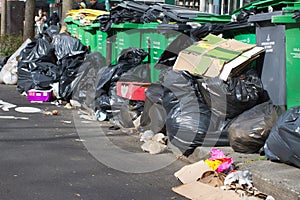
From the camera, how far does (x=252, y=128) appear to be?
506 cm

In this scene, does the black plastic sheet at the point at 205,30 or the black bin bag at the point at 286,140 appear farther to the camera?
the black plastic sheet at the point at 205,30

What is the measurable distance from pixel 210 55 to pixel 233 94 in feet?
2.37

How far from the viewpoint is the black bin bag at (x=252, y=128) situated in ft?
16.5

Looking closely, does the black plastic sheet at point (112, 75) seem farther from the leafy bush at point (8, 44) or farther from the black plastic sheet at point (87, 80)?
the leafy bush at point (8, 44)

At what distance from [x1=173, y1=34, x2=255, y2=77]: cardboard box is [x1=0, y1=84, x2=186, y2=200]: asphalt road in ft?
3.27

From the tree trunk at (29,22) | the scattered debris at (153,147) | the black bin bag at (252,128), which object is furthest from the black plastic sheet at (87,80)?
the tree trunk at (29,22)

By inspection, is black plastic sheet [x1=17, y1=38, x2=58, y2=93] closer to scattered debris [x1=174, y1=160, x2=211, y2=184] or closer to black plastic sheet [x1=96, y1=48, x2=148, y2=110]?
black plastic sheet [x1=96, y1=48, x2=148, y2=110]

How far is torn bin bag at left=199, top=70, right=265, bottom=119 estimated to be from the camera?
17.8ft

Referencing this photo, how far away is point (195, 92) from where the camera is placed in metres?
5.89

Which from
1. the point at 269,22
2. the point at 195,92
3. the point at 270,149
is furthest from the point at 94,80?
the point at 270,149

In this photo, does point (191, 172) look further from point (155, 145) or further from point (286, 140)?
point (155, 145)

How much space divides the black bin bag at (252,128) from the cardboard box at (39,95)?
4866 millimetres

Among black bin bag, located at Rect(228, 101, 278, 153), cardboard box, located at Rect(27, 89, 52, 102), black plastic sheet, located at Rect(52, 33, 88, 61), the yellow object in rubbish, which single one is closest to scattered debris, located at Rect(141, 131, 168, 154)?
black bin bag, located at Rect(228, 101, 278, 153)

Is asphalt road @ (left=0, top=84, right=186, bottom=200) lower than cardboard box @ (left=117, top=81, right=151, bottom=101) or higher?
lower
